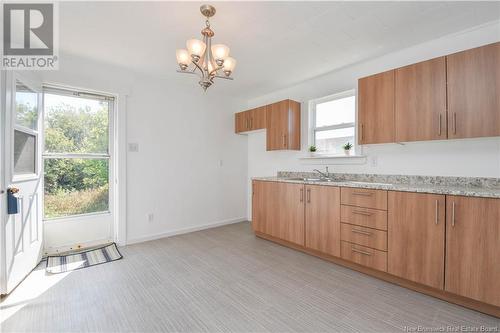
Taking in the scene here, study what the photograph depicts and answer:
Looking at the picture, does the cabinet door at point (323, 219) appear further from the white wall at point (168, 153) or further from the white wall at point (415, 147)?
the white wall at point (168, 153)

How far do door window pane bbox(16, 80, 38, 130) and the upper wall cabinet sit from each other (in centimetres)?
302

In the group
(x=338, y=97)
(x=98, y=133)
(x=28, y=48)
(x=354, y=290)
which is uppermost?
(x=28, y=48)

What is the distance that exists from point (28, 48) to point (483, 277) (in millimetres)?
4916

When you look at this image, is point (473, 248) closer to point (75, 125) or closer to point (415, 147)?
point (415, 147)

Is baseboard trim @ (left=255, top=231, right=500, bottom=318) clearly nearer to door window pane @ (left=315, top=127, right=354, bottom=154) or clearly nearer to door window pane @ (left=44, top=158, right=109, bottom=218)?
door window pane @ (left=315, top=127, right=354, bottom=154)

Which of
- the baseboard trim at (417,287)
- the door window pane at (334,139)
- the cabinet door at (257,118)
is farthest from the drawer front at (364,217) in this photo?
the cabinet door at (257,118)

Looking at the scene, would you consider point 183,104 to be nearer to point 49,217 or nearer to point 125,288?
point 49,217

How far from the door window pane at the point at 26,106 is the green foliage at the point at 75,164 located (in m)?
0.37

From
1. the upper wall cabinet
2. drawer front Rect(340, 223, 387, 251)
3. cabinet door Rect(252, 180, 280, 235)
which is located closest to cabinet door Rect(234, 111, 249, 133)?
the upper wall cabinet

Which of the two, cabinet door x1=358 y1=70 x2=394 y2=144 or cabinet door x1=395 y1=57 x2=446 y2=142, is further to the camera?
cabinet door x1=358 y1=70 x2=394 y2=144

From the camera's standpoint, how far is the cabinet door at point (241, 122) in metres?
4.50

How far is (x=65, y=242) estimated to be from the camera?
3.20m

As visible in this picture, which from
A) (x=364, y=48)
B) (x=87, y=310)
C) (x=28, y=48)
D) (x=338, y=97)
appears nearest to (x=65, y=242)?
(x=87, y=310)

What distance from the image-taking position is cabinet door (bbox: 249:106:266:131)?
4148 millimetres
